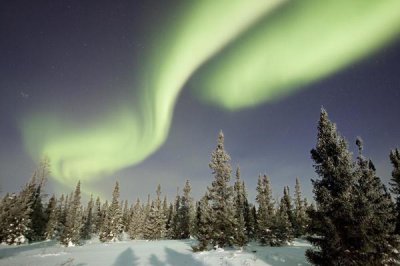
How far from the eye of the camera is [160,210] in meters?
74.6

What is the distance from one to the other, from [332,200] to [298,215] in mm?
54974

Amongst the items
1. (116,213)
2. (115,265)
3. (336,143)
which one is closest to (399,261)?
(336,143)

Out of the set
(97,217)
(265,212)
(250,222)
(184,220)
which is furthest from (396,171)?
(97,217)

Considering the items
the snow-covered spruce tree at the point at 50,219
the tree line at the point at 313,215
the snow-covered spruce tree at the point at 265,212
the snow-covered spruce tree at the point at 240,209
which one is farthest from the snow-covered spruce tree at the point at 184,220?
the snow-covered spruce tree at the point at 50,219

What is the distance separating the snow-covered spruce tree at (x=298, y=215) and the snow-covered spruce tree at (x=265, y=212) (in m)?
11.1

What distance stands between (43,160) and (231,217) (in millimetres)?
59252

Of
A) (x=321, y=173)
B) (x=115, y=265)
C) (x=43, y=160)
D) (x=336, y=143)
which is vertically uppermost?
(x=43, y=160)

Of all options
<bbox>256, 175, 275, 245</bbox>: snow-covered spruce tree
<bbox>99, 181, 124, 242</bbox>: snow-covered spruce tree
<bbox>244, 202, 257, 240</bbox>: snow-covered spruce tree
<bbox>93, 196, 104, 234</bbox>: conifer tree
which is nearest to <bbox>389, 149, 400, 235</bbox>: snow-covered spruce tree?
<bbox>256, 175, 275, 245</bbox>: snow-covered spruce tree

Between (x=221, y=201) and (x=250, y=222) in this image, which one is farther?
(x=250, y=222)

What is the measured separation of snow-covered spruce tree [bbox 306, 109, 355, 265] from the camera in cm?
1673

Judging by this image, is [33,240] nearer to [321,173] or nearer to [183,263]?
[183,263]

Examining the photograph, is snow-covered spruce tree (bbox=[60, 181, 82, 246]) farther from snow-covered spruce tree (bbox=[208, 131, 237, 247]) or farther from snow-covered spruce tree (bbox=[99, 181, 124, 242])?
snow-covered spruce tree (bbox=[208, 131, 237, 247])

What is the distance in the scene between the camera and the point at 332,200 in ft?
57.6

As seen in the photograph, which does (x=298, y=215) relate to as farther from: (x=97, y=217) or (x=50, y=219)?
(x=97, y=217)
